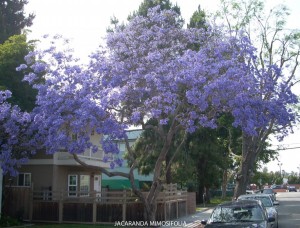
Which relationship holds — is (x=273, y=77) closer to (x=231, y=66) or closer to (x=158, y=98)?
(x=231, y=66)

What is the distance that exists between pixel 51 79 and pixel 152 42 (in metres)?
4.43

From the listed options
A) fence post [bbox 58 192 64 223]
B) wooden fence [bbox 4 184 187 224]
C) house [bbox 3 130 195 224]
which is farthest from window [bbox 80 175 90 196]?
fence post [bbox 58 192 64 223]

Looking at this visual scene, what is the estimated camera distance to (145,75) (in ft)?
52.7

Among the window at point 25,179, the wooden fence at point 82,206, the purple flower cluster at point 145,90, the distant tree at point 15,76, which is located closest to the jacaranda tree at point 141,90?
the purple flower cluster at point 145,90

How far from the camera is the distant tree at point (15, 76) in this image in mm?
21016

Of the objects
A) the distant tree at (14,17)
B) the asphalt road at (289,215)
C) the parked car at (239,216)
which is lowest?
the asphalt road at (289,215)

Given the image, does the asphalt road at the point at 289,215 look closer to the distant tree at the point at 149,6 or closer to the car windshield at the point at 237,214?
the car windshield at the point at 237,214

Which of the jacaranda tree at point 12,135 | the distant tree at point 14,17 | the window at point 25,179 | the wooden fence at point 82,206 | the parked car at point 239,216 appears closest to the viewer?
the parked car at point 239,216

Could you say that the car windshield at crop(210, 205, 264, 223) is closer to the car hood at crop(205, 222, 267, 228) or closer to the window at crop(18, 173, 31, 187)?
the car hood at crop(205, 222, 267, 228)

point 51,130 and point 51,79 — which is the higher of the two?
point 51,79

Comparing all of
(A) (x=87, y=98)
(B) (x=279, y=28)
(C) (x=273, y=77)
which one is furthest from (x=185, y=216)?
(B) (x=279, y=28)

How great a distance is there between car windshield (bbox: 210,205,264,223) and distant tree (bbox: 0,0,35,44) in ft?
75.2

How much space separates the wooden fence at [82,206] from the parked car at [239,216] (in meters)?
8.33

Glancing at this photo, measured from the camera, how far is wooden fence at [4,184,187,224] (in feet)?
67.5
